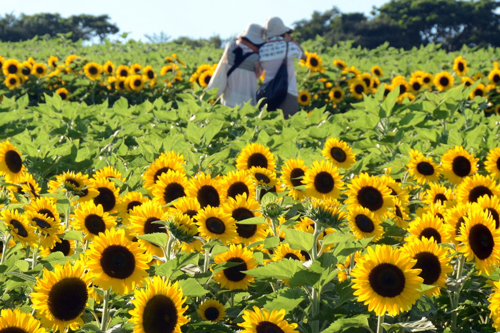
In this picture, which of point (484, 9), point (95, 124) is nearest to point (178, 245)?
Answer: point (95, 124)

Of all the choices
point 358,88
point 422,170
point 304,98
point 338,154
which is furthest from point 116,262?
point 358,88

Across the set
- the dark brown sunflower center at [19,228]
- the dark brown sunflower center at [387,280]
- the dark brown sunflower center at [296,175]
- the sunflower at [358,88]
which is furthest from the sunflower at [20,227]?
the sunflower at [358,88]

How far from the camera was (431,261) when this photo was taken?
8.57ft

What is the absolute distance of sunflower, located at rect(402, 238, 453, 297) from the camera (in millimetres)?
2602

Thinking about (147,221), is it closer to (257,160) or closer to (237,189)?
(237,189)

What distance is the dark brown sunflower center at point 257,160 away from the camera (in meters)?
3.69

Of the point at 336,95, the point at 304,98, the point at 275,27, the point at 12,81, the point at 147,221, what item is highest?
the point at 275,27

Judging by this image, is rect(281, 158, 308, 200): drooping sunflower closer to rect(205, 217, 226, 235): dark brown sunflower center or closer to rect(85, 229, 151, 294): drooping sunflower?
rect(205, 217, 226, 235): dark brown sunflower center

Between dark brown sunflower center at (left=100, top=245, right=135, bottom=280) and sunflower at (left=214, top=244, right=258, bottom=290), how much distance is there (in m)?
0.49

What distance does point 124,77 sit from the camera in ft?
40.6

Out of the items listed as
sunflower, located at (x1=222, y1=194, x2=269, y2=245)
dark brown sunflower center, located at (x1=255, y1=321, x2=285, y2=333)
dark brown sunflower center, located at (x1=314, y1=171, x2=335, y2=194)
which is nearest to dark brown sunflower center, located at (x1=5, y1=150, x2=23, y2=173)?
sunflower, located at (x1=222, y1=194, x2=269, y2=245)

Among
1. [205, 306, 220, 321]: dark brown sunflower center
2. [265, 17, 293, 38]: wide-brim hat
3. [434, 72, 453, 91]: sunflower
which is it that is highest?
[265, 17, 293, 38]: wide-brim hat

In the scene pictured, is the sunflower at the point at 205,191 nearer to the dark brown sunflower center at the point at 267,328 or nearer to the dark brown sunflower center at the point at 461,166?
the dark brown sunflower center at the point at 267,328

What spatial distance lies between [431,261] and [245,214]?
877 millimetres
